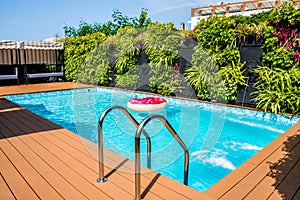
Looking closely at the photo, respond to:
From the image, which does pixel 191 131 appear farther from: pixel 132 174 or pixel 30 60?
pixel 30 60

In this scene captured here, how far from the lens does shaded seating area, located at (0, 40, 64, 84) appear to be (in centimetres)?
1117

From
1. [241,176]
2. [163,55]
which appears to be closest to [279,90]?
[241,176]

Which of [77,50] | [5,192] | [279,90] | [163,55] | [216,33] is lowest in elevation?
[5,192]

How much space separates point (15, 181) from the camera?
97.7 inches

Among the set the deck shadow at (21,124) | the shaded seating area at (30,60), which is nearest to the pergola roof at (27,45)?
the shaded seating area at (30,60)

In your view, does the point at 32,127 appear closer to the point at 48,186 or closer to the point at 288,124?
the point at 48,186

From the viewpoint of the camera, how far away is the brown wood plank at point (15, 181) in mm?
2240

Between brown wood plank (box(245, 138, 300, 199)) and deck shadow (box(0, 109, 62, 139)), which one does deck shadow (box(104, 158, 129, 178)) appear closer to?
brown wood plank (box(245, 138, 300, 199))

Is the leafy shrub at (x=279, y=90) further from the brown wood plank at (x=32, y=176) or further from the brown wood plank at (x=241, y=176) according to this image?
the brown wood plank at (x=32, y=176)

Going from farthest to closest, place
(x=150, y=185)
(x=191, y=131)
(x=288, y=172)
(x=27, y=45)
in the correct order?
(x=27, y=45), (x=191, y=131), (x=288, y=172), (x=150, y=185)

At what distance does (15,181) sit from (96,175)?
2.78 ft

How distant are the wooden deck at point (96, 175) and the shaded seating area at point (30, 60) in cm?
848

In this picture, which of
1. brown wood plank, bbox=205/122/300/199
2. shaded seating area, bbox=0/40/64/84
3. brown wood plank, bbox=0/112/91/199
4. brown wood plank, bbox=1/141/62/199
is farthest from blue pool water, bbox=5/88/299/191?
shaded seating area, bbox=0/40/64/84

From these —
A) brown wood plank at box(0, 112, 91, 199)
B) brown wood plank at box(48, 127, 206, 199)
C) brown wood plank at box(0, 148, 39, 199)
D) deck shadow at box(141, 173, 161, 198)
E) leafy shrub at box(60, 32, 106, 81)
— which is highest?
leafy shrub at box(60, 32, 106, 81)
